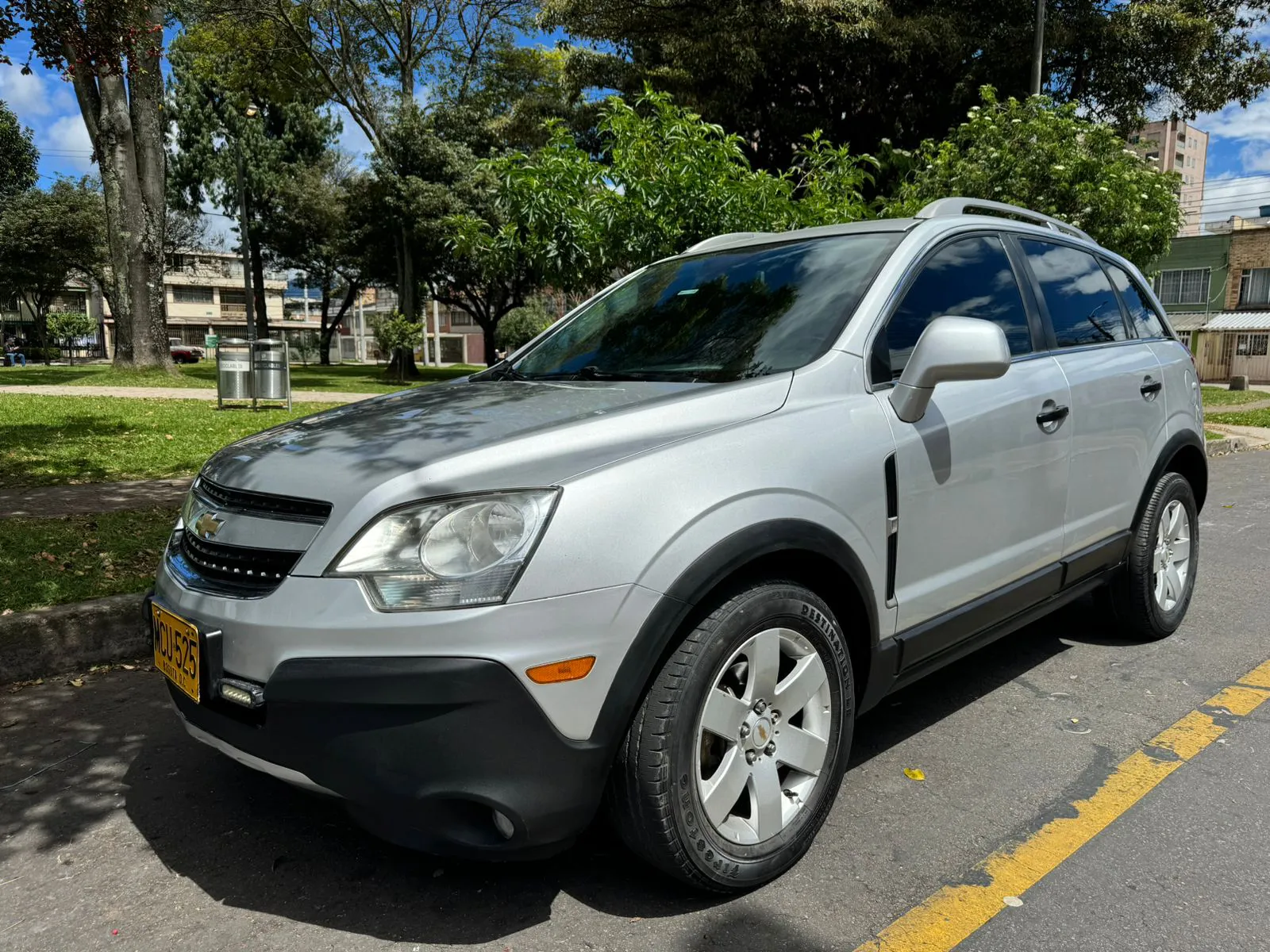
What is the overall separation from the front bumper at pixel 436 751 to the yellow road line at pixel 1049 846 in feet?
2.67

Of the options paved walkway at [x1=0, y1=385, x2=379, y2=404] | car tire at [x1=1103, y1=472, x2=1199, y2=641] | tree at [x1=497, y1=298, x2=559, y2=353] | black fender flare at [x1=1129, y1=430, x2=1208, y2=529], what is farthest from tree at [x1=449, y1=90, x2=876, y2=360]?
tree at [x1=497, y1=298, x2=559, y2=353]

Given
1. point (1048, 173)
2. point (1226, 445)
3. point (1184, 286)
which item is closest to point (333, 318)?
point (1184, 286)

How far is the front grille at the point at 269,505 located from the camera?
2.13 metres

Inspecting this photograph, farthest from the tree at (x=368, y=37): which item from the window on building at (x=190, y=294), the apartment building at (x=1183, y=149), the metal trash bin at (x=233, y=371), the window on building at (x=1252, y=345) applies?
the apartment building at (x=1183, y=149)

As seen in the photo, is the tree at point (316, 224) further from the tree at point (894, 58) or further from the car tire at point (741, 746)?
the car tire at point (741, 746)

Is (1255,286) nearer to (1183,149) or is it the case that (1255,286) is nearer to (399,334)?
(399,334)

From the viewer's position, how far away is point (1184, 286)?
→ 4244 cm

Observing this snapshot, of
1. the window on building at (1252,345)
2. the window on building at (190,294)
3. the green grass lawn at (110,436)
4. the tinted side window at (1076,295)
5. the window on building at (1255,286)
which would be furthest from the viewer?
the window on building at (190,294)

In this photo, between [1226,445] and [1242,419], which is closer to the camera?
[1226,445]

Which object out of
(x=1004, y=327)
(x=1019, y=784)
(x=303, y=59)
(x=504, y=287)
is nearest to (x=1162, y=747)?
(x=1019, y=784)

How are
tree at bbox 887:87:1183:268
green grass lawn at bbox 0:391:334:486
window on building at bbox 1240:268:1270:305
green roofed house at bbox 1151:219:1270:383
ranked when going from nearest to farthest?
green grass lawn at bbox 0:391:334:486, tree at bbox 887:87:1183:268, green roofed house at bbox 1151:219:1270:383, window on building at bbox 1240:268:1270:305

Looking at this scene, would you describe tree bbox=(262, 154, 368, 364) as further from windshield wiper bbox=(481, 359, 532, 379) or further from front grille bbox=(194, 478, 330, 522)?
front grille bbox=(194, 478, 330, 522)

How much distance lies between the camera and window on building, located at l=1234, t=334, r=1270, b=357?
38750 mm

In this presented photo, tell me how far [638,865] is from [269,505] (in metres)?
1.31
